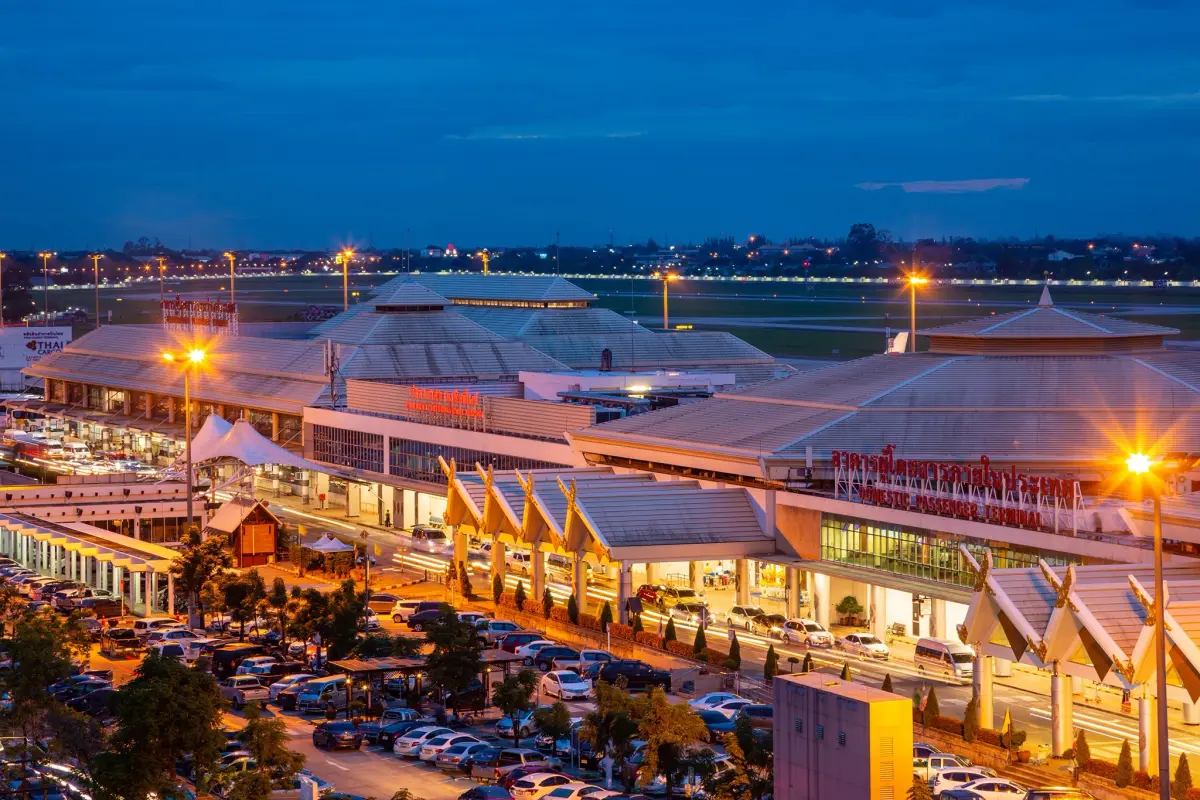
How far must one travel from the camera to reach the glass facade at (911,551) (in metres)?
73.5

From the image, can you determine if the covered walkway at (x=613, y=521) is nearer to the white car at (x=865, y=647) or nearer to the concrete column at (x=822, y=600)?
the concrete column at (x=822, y=600)

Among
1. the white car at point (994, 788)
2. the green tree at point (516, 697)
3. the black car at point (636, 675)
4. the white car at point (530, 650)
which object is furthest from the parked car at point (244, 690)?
the white car at point (994, 788)

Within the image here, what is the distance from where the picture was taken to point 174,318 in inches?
7165

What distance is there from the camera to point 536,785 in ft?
177

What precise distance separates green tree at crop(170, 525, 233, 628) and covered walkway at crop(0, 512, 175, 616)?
1718mm

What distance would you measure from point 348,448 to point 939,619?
2408 inches

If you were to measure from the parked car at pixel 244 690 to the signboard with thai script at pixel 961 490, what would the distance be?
25.6 meters

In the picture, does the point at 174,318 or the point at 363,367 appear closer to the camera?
the point at 363,367

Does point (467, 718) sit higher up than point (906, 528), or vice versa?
point (906, 528)

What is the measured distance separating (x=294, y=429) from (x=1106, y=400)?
68.6 metres

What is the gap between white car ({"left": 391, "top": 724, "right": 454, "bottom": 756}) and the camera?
6000 cm

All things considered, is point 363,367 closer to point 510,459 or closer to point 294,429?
point 294,429

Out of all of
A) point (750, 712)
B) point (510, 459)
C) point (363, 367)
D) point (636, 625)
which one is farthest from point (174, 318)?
point (750, 712)

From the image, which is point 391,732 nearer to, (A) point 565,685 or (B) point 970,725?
(A) point 565,685
